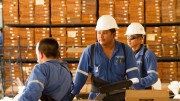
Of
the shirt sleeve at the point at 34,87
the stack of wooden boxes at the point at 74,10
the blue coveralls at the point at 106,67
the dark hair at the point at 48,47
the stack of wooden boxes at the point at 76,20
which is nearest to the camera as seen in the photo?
the shirt sleeve at the point at 34,87

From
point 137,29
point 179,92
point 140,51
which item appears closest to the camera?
point 140,51

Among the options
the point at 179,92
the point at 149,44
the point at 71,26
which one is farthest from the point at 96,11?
the point at 179,92

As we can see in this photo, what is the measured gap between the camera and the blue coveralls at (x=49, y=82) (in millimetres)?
3033

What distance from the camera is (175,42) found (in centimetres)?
976

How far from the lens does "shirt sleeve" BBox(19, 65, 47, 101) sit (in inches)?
118

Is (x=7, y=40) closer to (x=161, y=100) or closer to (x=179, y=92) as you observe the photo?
(x=179, y=92)

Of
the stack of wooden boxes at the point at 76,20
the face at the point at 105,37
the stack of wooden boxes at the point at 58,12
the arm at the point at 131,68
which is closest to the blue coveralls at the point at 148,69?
the arm at the point at 131,68

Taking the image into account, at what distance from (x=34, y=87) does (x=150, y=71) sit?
215 cm

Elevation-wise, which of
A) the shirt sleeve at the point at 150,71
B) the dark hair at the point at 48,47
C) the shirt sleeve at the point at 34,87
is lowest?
the shirt sleeve at the point at 150,71

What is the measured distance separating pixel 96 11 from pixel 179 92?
4.53 metres

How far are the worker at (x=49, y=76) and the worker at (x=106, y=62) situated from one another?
642mm

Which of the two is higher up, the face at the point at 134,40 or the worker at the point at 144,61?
the face at the point at 134,40

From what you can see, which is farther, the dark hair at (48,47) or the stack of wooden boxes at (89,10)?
the stack of wooden boxes at (89,10)

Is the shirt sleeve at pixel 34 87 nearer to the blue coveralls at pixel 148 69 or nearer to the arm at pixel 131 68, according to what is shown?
the arm at pixel 131 68
